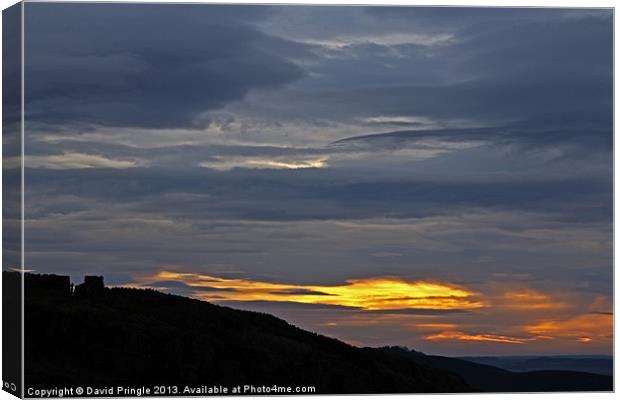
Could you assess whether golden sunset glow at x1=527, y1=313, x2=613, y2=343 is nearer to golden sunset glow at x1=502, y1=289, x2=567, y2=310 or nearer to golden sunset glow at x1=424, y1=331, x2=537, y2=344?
golden sunset glow at x1=502, y1=289, x2=567, y2=310

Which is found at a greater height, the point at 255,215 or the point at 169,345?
the point at 255,215

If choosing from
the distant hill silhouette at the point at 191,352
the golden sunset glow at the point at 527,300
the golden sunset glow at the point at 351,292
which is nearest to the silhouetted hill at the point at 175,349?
the distant hill silhouette at the point at 191,352

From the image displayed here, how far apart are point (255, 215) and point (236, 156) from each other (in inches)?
39.3

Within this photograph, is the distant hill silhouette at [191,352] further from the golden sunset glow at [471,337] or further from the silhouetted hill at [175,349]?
the golden sunset glow at [471,337]

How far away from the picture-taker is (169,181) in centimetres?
2919

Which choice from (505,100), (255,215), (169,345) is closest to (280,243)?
(255,215)

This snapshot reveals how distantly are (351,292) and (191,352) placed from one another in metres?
2.80

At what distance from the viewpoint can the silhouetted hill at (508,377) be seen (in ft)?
99.6

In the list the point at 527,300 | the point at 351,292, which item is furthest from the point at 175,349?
the point at 527,300

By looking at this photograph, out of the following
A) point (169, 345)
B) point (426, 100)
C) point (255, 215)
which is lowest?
point (169, 345)

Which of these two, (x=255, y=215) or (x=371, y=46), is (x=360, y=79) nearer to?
(x=371, y=46)

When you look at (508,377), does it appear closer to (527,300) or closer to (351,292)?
(527,300)

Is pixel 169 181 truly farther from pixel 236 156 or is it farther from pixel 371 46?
pixel 371 46

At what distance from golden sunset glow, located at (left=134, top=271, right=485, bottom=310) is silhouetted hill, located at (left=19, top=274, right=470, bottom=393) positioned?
296mm
